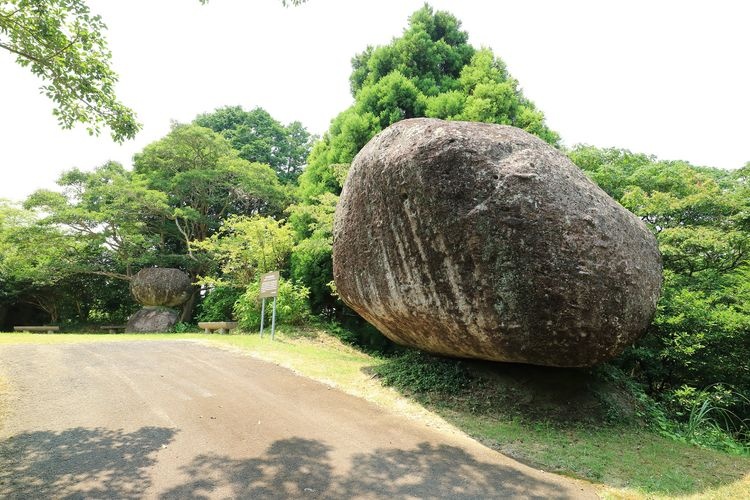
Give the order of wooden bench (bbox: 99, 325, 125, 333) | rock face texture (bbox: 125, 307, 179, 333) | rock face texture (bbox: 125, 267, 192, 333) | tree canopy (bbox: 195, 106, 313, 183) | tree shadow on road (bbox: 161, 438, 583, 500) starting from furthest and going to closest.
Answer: tree canopy (bbox: 195, 106, 313, 183) → wooden bench (bbox: 99, 325, 125, 333) → rock face texture (bbox: 125, 267, 192, 333) → rock face texture (bbox: 125, 307, 179, 333) → tree shadow on road (bbox: 161, 438, 583, 500)

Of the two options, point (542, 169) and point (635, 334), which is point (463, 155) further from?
point (635, 334)

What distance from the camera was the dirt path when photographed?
12.6 feet

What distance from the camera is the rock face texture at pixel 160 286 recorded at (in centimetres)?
1986

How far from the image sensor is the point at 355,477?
4117 mm

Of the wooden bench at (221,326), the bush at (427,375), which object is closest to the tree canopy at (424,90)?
the wooden bench at (221,326)

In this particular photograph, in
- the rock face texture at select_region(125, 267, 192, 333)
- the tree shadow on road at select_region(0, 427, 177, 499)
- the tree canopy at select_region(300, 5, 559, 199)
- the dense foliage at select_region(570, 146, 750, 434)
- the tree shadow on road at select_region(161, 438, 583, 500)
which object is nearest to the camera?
the tree shadow on road at select_region(0, 427, 177, 499)

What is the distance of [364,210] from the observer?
287 inches

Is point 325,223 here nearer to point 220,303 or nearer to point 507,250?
point 220,303

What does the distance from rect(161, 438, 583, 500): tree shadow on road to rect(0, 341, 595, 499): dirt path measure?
0.04 feet

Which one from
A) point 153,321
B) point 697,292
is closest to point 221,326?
point 153,321

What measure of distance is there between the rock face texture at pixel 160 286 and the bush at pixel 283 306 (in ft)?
20.4

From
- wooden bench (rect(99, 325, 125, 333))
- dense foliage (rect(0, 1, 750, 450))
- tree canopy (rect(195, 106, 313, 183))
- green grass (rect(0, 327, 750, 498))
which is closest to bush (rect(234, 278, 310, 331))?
dense foliage (rect(0, 1, 750, 450))

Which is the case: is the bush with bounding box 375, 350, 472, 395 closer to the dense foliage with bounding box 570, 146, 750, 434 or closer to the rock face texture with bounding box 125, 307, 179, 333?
the dense foliage with bounding box 570, 146, 750, 434

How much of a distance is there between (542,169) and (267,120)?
2861 centimetres
